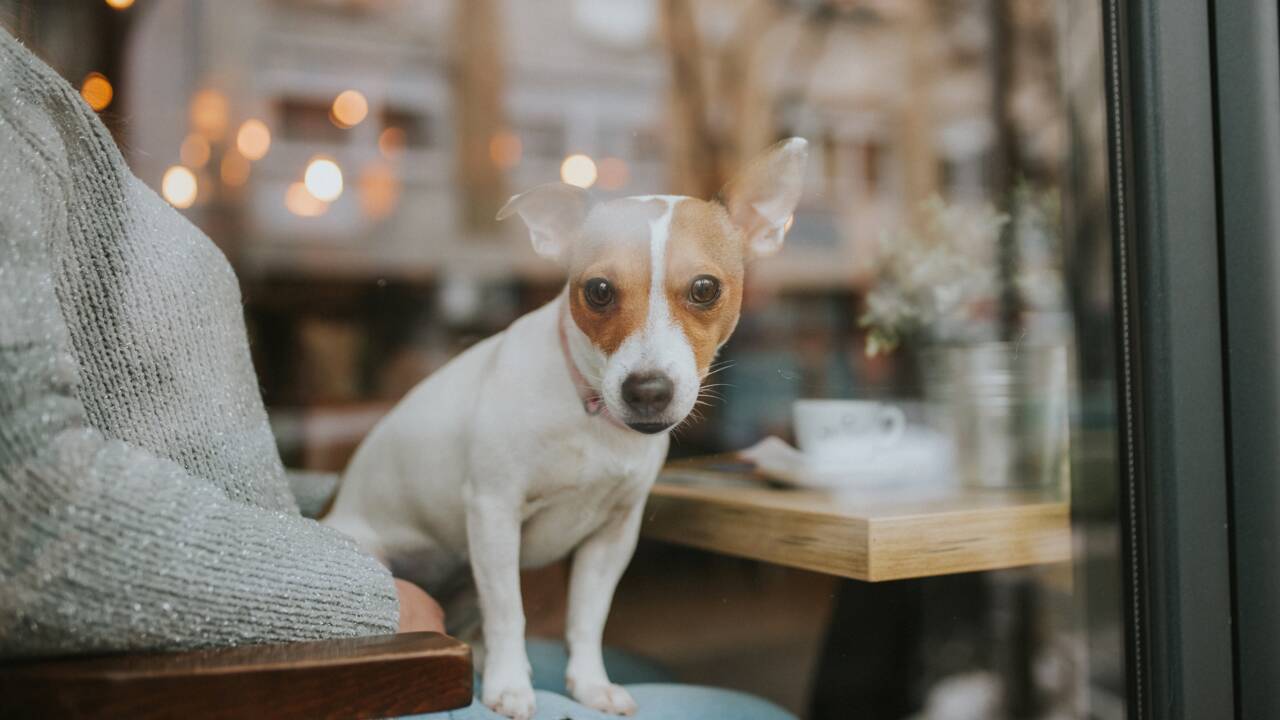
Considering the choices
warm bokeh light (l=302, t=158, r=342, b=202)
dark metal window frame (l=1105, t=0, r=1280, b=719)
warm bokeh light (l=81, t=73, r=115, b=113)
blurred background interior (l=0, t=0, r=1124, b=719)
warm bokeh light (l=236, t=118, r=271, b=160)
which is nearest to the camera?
warm bokeh light (l=81, t=73, r=115, b=113)

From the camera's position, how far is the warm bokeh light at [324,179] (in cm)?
277

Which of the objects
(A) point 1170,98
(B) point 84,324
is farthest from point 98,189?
(A) point 1170,98

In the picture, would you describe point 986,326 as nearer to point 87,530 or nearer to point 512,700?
point 512,700

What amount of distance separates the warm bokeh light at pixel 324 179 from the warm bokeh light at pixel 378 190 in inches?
3.7

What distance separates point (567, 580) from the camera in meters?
0.86

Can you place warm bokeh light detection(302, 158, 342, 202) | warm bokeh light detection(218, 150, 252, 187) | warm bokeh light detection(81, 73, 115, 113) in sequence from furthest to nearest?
1. warm bokeh light detection(302, 158, 342, 202)
2. warm bokeh light detection(218, 150, 252, 187)
3. warm bokeh light detection(81, 73, 115, 113)

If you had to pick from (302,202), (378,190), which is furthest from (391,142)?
(302,202)

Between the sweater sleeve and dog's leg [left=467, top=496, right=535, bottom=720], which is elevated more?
the sweater sleeve

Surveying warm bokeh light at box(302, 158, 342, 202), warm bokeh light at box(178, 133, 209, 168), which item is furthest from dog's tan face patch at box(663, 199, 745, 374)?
warm bokeh light at box(302, 158, 342, 202)

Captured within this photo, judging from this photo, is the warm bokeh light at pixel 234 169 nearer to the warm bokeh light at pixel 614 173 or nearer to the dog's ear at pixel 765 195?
the warm bokeh light at pixel 614 173

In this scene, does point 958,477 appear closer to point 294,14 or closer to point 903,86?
point 903,86

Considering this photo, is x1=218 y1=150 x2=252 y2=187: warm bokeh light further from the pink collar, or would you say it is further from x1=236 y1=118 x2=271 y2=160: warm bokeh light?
the pink collar

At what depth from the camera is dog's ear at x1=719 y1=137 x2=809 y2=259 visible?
82 cm

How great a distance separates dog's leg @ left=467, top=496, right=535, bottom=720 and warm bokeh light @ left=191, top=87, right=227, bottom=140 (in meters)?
1.96
